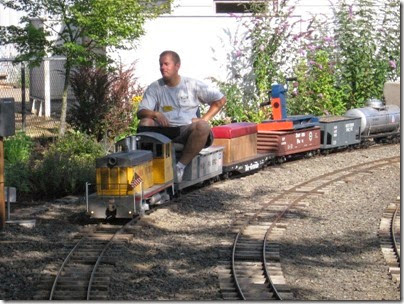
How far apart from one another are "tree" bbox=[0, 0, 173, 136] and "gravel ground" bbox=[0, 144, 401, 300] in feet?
13.7

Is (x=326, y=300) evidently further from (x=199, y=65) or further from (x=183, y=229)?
(x=199, y=65)

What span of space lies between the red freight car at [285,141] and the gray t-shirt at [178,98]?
504cm

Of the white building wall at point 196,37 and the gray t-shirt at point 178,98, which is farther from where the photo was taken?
the white building wall at point 196,37

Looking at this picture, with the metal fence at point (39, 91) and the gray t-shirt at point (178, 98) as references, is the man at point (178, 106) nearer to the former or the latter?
the gray t-shirt at point (178, 98)

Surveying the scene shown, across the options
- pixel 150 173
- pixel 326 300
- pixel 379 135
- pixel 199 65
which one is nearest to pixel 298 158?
pixel 379 135

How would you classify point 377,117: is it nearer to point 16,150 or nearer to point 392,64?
point 392,64

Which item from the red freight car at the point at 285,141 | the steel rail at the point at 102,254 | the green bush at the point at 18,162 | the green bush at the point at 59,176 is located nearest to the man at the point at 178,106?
the steel rail at the point at 102,254

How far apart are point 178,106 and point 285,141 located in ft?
18.2

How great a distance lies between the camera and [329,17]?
25469mm

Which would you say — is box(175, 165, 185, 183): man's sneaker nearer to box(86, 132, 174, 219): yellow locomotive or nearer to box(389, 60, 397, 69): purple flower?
box(86, 132, 174, 219): yellow locomotive

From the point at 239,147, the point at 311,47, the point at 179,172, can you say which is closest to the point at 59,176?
the point at 179,172

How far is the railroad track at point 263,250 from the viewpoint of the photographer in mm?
8984

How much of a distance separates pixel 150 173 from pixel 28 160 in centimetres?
509

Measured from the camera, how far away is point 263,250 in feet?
34.8
